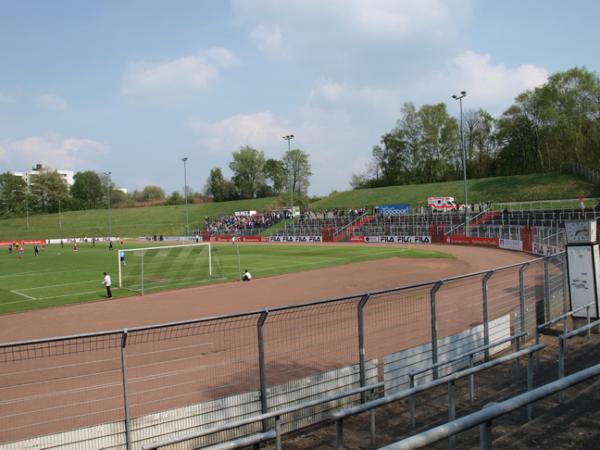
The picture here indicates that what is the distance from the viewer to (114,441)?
251 inches

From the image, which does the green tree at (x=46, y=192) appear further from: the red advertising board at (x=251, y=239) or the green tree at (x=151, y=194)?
the red advertising board at (x=251, y=239)

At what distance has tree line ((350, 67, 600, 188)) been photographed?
7275 cm

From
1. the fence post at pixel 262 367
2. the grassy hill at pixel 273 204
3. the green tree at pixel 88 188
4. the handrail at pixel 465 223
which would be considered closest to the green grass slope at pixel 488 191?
the grassy hill at pixel 273 204

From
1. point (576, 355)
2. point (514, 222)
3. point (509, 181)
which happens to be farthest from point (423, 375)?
point (509, 181)

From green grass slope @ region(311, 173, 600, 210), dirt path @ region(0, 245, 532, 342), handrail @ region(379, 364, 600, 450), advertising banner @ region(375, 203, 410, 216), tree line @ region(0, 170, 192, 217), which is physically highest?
tree line @ region(0, 170, 192, 217)

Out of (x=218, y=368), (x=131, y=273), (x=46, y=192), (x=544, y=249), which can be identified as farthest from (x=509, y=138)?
(x=46, y=192)

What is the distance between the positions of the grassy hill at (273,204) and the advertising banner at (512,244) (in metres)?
24.9

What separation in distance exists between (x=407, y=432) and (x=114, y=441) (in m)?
3.98

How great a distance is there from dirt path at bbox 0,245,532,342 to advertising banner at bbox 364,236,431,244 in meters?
19.7

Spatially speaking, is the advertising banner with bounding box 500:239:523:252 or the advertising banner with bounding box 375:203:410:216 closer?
the advertising banner with bounding box 500:239:523:252

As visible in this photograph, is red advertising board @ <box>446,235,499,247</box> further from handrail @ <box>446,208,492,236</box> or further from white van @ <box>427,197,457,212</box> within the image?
white van @ <box>427,197,457,212</box>

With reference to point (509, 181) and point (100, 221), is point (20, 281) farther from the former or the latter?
point (100, 221)

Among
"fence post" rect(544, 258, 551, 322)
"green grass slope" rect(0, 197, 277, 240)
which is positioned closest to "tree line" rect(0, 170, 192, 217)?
"green grass slope" rect(0, 197, 277, 240)

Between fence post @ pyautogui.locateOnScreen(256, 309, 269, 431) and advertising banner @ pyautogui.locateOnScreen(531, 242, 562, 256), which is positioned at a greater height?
fence post @ pyautogui.locateOnScreen(256, 309, 269, 431)
